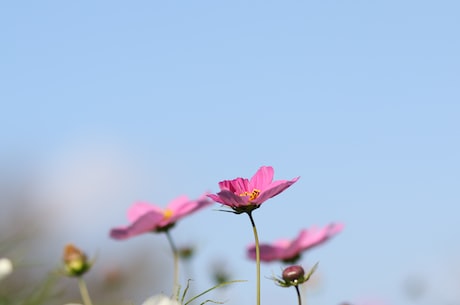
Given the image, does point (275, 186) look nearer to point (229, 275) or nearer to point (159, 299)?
point (159, 299)

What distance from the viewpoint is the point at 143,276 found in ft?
32.2

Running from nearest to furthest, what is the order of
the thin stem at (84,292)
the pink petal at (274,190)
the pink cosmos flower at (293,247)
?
the pink petal at (274,190) < the thin stem at (84,292) < the pink cosmos flower at (293,247)

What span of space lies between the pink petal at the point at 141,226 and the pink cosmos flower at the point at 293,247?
0.37 meters

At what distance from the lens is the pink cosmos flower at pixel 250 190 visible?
1.70 meters

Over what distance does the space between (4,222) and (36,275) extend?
250cm

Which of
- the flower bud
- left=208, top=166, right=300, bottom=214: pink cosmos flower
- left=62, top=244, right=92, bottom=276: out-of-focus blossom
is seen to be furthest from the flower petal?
left=62, top=244, right=92, bottom=276: out-of-focus blossom

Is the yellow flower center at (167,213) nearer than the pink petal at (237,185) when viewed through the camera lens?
No

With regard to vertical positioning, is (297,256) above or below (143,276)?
above

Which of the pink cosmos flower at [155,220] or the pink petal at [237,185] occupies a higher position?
the pink petal at [237,185]

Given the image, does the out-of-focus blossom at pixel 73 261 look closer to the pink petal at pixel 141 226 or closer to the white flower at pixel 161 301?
the pink petal at pixel 141 226

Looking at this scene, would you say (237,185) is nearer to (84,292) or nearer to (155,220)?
(84,292)

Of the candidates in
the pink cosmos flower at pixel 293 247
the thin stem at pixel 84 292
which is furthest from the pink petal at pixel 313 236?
the thin stem at pixel 84 292

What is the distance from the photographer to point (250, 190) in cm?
182

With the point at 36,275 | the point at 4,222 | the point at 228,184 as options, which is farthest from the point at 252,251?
the point at 4,222
